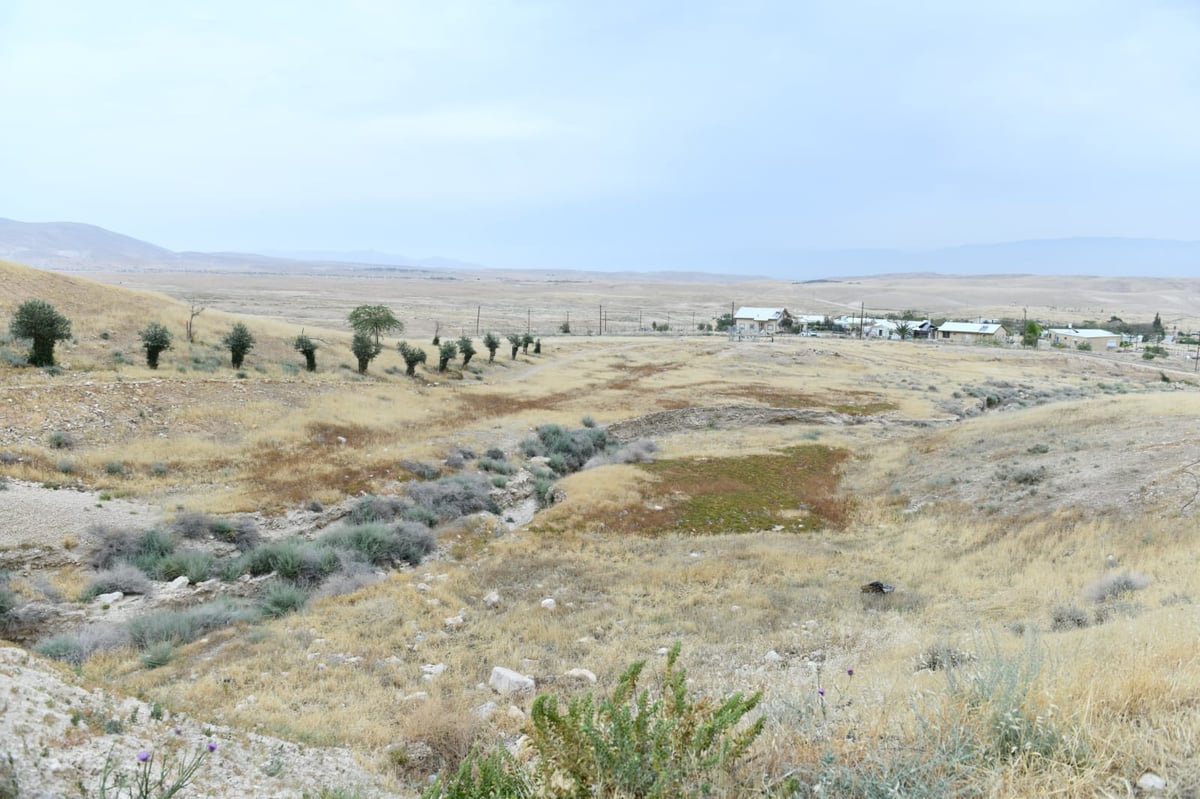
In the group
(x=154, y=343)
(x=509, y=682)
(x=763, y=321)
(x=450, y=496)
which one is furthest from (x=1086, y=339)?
(x=154, y=343)

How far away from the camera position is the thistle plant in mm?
4062

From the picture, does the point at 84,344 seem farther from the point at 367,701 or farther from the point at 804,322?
the point at 804,322

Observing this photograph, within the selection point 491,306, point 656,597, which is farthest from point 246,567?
point 491,306

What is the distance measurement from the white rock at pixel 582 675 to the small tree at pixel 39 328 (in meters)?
31.6

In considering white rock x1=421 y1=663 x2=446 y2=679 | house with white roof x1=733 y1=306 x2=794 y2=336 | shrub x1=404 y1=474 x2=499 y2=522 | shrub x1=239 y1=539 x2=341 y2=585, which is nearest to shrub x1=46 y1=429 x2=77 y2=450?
shrub x1=239 y1=539 x2=341 y2=585

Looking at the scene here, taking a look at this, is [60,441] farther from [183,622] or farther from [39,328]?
[183,622]

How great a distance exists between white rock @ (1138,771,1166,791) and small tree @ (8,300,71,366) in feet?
122

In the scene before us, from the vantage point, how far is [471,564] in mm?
15367

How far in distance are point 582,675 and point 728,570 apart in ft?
20.9

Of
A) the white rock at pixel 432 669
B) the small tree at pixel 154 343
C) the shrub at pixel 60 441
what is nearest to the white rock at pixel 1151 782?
the white rock at pixel 432 669

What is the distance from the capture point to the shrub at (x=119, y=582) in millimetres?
12211

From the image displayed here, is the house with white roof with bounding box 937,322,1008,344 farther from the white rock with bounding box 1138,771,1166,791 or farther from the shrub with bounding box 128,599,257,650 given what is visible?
the white rock with bounding box 1138,771,1166,791

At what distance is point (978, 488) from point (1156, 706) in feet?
60.0

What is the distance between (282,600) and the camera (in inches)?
480
